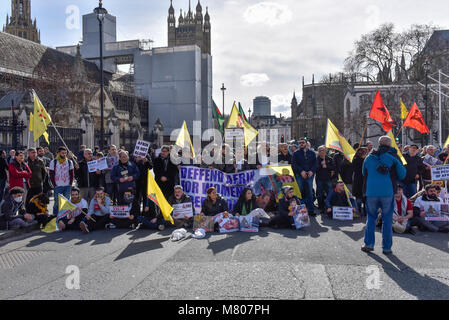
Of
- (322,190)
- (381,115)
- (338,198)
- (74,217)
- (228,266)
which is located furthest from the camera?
(381,115)

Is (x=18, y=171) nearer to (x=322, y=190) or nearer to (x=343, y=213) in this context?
(x=322, y=190)

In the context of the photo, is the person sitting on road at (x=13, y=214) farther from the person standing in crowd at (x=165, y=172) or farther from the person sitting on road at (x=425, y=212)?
the person sitting on road at (x=425, y=212)

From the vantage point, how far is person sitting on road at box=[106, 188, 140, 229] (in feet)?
30.3

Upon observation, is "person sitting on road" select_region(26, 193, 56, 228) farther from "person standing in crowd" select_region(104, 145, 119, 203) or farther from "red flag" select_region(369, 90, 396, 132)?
"red flag" select_region(369, 90, 396, 132)

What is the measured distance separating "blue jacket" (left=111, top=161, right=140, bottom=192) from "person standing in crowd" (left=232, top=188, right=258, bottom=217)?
2.56 m

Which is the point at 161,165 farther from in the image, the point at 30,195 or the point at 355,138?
the point at 355,138

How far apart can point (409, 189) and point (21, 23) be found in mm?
90146

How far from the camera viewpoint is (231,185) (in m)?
10.6

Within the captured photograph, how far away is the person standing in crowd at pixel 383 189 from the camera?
261 inches

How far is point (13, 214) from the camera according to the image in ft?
30.6

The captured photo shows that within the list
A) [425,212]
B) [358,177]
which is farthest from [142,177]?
[425,212]

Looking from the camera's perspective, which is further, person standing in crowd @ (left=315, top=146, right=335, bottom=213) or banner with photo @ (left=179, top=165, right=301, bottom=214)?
person standing in crowd @ (left=315, top=146, right=335, bottom=213)

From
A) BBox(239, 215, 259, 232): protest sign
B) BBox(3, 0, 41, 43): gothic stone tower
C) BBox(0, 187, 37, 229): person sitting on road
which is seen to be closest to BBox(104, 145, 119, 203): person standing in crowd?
BBox(0, 187, 37, 229): person sitting on road

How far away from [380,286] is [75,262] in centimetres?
447
